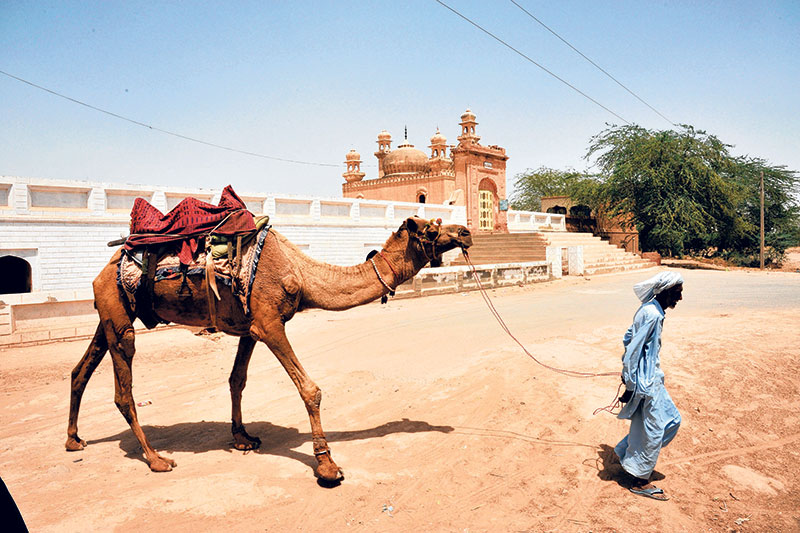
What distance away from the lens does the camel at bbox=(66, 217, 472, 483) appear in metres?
4.77

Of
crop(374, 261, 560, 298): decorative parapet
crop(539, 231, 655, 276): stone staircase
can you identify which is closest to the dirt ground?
crop(374, 261, 560, 298): decorative parapet

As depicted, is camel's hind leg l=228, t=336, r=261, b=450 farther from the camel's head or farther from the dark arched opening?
the dark arched opening

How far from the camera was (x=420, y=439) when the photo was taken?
5.43 metres

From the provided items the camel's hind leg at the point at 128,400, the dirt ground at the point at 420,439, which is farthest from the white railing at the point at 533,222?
the camel's hind leg at the point at 128,400

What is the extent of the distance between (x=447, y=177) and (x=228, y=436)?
3219 cm

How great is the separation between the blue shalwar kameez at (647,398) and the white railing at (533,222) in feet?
97.9

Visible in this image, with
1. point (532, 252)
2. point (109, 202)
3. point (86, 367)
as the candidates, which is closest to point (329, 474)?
point (86, 367)

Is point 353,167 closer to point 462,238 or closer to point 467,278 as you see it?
point 467,278

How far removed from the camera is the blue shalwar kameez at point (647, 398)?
4395 millimetres

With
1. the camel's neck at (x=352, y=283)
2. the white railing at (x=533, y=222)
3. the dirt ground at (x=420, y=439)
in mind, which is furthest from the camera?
the white railing at (x=533, y=222)

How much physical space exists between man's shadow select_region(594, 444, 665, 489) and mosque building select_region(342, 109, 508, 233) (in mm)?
19853

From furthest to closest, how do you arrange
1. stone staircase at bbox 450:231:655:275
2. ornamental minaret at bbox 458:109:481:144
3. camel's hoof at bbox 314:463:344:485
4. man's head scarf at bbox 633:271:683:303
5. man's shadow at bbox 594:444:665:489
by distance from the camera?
ornamental minaret at bbox 458:109:481:144 < stone staircase at bbox 450:231:655:275 < man's shadow at bbox 594:444:665:489 < man's head scarf at bbox 633:271:683:303 < camel's hoof at bbox 314:463:344:485

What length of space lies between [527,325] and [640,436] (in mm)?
7110

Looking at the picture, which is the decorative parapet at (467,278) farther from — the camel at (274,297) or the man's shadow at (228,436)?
the camel at (274,297)
